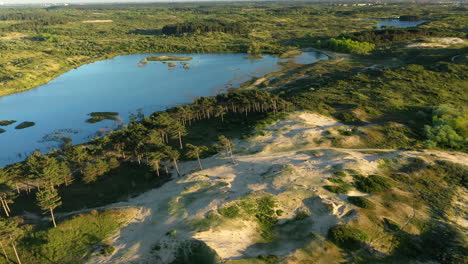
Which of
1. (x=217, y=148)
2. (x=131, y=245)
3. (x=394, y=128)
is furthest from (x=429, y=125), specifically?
(x=131, y=245)

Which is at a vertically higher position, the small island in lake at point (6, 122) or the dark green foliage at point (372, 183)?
the small island in lake at point (6, 122)

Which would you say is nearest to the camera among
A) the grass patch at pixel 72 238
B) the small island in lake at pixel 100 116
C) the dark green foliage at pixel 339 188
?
the grass patch at pixel 72 238

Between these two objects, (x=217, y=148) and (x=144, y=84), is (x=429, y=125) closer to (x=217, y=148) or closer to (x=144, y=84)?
(x=217, y=148)

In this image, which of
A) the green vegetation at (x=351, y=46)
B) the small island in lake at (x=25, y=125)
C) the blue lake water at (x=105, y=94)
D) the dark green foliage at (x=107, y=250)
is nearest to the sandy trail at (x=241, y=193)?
the dark green foliage at (x=107, y=250)

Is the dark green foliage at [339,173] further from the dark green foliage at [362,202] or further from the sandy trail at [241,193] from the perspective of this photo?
the dark green foliage at [362,202]

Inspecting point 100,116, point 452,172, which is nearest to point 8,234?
point 452,172

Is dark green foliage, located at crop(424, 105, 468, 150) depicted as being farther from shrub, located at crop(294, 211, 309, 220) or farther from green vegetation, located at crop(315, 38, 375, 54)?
green vegetation, located at crop(315, 38, 375, 54)
